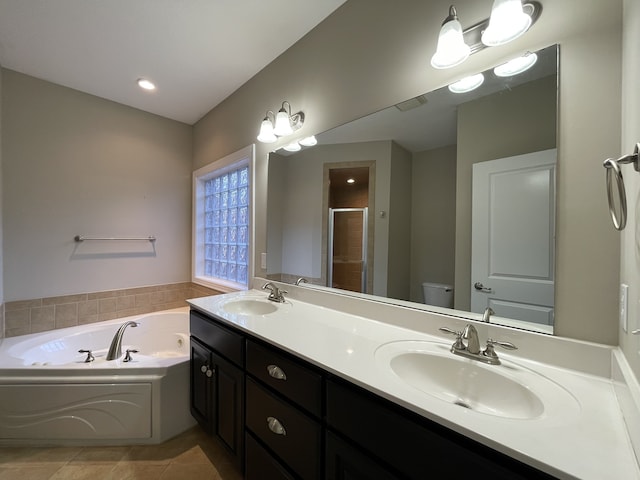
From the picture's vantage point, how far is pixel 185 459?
5.11 ft

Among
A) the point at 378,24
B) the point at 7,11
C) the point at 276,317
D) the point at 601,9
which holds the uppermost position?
the point at 7,11

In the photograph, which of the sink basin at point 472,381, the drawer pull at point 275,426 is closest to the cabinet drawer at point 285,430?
the drawer pull at point 275,426

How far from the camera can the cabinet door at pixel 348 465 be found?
71 centimetres

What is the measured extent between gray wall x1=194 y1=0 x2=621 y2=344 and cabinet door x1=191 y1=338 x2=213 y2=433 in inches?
59.3

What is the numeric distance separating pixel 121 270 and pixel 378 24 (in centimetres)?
288

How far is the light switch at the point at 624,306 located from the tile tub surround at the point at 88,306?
8.71 ft

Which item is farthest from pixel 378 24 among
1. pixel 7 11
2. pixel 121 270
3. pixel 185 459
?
pixel 121 270

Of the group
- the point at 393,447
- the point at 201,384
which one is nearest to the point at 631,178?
the point at 393,447

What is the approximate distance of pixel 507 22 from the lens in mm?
884

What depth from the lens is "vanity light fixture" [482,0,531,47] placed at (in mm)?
874

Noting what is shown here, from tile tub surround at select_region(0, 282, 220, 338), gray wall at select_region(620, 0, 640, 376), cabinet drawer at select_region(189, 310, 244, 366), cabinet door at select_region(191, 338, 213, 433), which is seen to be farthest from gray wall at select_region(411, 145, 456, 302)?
tile tub surround at select_region(0, 282, 220, 338)

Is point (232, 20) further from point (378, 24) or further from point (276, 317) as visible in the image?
point (276, 317)

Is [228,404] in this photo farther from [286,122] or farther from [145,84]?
[145,84]

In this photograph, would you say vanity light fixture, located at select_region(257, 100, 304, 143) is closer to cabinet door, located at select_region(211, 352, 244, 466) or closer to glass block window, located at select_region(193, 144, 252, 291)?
glass block window, located at select_region(193, 144, 252, 291)
